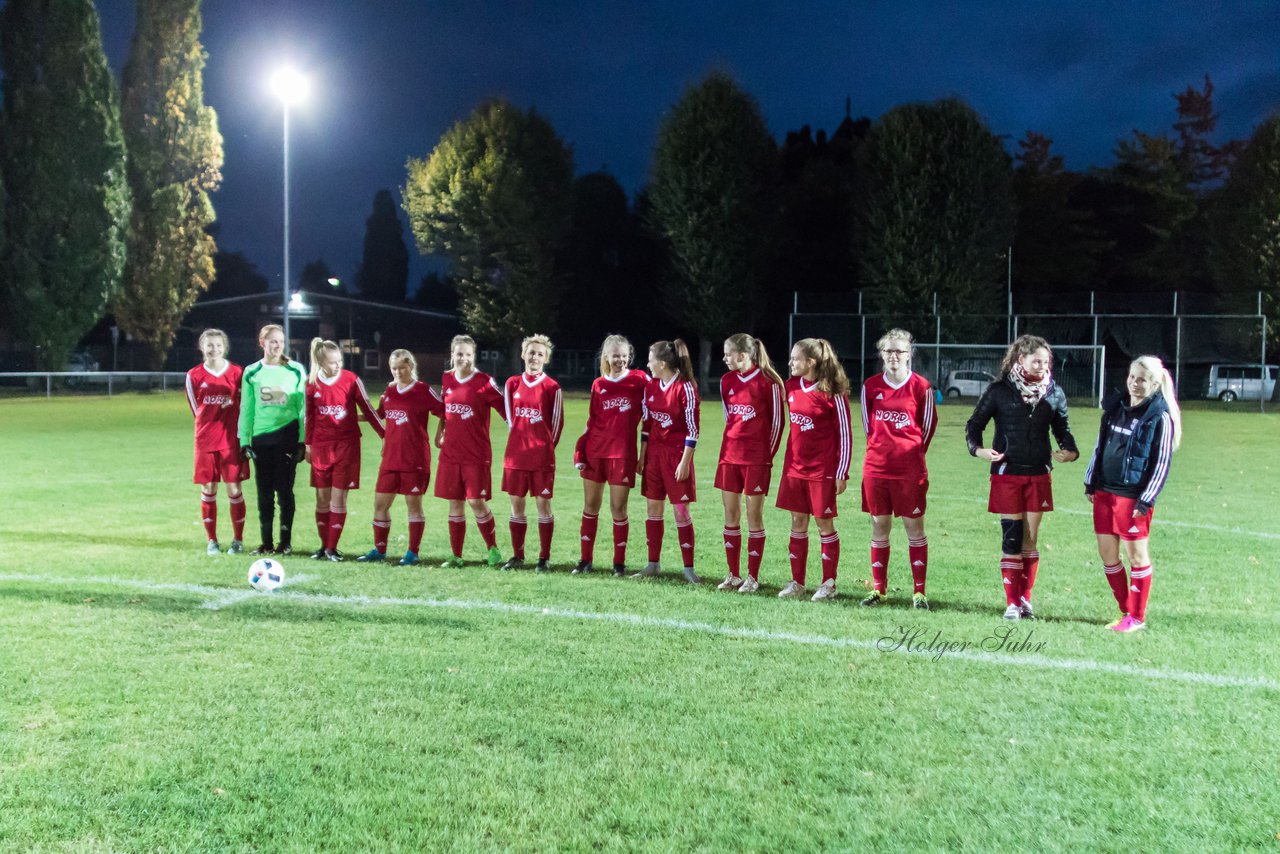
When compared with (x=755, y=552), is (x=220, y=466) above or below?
above

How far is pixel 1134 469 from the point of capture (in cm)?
591

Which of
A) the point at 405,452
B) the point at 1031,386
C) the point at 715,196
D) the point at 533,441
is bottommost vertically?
the point at 405,452

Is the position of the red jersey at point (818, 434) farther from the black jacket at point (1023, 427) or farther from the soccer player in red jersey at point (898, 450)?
the black jacket at point (1023, 427)

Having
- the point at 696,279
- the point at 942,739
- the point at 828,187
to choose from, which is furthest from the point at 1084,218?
the point at 942,739

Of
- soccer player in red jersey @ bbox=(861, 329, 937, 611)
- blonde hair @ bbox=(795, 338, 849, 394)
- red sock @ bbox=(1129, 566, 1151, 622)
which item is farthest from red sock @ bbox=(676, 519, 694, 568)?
red sock @ bbox=(1129, 566, 1151, 622)

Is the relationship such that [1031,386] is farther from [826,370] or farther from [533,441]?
[533,441]

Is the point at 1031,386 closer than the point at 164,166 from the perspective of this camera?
Yes

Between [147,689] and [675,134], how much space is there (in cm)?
3409

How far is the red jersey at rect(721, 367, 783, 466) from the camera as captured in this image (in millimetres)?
7227

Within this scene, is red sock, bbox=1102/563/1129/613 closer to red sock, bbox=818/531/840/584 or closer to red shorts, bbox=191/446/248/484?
red sock, bbox=818/531/840/584

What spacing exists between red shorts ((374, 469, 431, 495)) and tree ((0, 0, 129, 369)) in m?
33.2

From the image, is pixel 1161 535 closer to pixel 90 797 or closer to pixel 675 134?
pixel 90 797

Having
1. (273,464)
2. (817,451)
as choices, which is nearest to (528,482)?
(273,464)

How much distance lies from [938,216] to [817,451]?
2931cm
